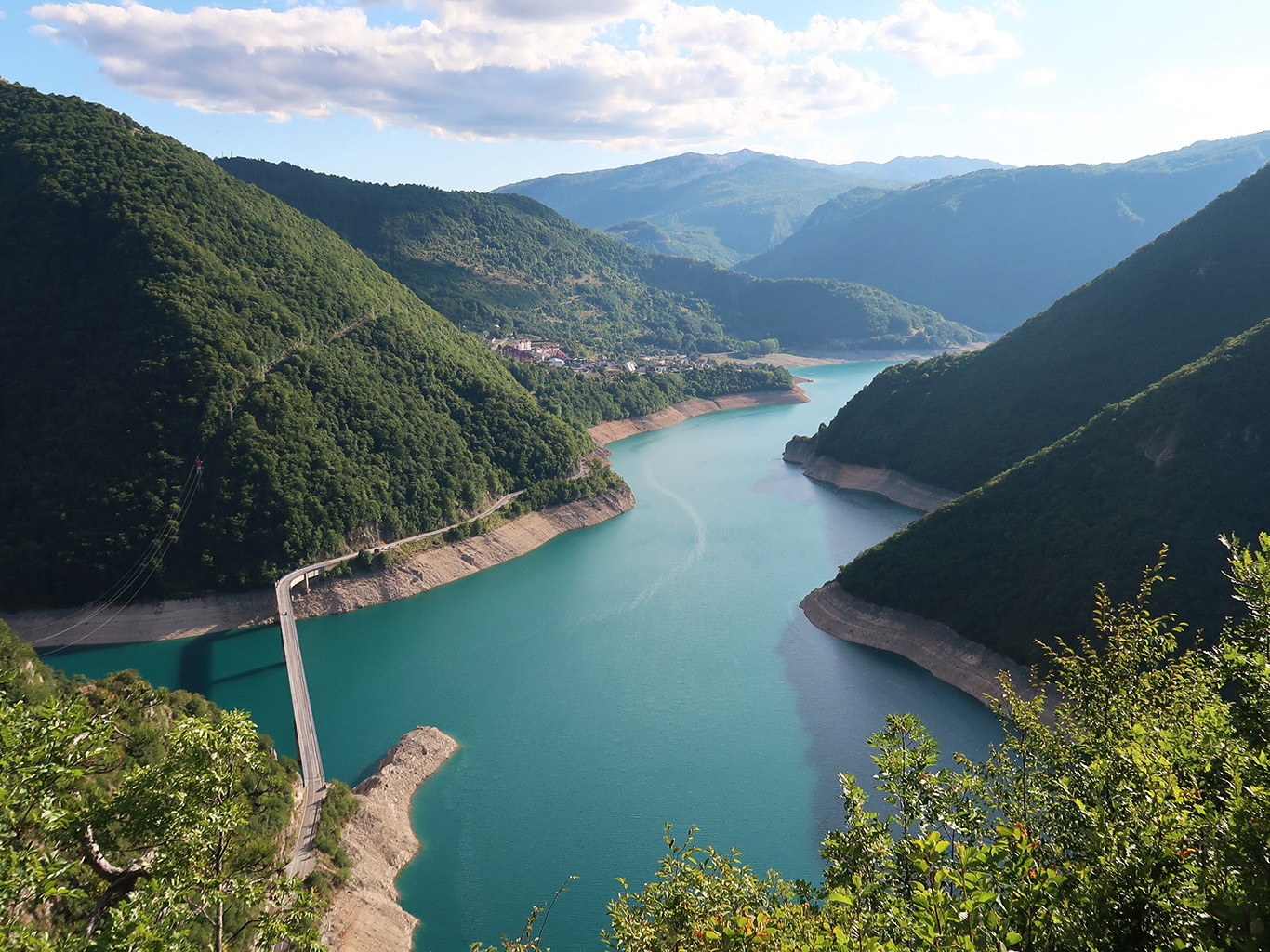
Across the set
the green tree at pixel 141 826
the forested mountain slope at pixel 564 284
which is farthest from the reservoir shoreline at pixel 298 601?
the forested mountain slope at pixel 564 284

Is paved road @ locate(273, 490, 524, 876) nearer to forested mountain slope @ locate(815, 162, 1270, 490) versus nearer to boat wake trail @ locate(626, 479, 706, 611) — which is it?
boat wake trail @ locate(626, 479, 706, 611)

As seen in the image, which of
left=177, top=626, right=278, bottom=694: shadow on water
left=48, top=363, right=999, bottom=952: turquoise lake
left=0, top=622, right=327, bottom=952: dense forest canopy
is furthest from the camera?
left=177, top=626, right=278, bottom=694: shadow on water

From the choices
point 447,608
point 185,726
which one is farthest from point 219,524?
point 185,726

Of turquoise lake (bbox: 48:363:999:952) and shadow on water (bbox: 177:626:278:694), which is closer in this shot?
turquoise lake (bbox: 48:363:999:952)

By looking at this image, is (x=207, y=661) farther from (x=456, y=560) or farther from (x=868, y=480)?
(x=868, y=480)

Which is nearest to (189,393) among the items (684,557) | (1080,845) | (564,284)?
(684,557)

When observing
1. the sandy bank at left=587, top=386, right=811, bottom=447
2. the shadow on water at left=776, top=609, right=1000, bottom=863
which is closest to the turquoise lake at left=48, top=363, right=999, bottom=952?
the shadow on water at left=776, top=609, right=1000, bottom=863

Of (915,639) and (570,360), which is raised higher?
(570,360)
